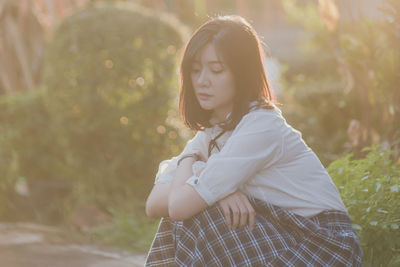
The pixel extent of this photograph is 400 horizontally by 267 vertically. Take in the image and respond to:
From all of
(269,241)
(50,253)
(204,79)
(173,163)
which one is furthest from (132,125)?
(269,241)

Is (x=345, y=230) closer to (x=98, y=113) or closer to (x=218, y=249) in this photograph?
(x=218, y=249)

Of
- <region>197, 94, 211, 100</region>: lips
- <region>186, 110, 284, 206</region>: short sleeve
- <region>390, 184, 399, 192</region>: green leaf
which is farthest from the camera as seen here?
<region>390, 184, 399, 192</region>: green leaf

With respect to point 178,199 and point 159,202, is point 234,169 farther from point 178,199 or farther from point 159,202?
point 159,202

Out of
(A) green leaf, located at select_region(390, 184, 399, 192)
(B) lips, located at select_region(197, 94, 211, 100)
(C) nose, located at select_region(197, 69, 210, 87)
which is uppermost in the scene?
(C) nose, located at select_region(197, 69, 210, 87)

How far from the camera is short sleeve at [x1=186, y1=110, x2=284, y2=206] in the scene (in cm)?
206

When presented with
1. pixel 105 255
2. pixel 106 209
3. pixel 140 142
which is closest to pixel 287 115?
pixel 140 142

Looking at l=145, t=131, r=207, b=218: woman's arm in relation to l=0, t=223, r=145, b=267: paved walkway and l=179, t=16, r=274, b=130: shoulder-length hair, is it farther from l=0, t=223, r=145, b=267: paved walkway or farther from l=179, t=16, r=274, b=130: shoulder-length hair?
l=0, t=223, r=145, b=267: paved walkway

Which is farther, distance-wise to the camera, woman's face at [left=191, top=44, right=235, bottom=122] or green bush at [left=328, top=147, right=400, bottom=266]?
green bush at [left=328, top=147, right=400, bottom=266]

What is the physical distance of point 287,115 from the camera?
20.2ft

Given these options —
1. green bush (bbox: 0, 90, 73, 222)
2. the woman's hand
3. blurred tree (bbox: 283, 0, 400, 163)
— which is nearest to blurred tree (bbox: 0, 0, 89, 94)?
green bush (bbox: 0, 90, 73, 222)

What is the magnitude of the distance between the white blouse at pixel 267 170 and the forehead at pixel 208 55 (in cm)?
24

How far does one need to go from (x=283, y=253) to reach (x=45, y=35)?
687 cm

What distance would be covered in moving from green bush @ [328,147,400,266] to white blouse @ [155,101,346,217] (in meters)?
0.56

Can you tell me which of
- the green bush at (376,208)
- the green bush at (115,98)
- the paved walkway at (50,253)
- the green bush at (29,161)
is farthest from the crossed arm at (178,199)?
the green bush at (29,161)
